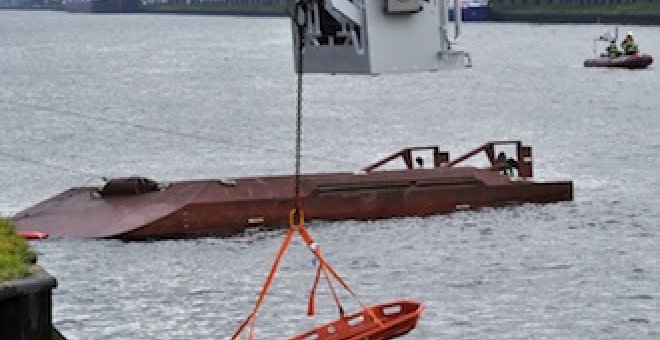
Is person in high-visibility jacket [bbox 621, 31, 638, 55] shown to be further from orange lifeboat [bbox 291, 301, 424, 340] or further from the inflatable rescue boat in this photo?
orange lifeboat [bbox 291, 301, 424, 340]

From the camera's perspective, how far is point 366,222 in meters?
40.9

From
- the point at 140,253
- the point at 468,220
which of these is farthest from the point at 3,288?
the point at 468,220

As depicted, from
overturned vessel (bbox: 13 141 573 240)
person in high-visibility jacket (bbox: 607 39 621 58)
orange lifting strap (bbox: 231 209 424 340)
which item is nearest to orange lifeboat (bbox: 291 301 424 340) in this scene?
orange lifting strap (bbox: 231 209 424 340)

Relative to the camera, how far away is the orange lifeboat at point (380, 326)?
19.1 m

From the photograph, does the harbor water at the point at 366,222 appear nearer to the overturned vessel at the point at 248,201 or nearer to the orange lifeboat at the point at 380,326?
the overturned vessel at the point at 248,201

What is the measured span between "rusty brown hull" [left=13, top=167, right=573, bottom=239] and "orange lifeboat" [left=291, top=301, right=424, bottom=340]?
60.8 feet

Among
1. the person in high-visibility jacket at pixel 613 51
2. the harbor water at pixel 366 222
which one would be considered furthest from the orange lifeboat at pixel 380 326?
the person in high-visibility jacket at pixel 613 51

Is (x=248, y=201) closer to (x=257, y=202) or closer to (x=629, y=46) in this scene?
(x=257, y=202)

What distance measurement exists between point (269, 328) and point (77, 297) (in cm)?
551

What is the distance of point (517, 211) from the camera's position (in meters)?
43.0

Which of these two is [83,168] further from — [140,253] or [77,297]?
[77,297]

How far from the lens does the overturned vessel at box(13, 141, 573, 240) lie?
3888 cm

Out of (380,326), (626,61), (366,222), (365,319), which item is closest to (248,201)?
(366,222)

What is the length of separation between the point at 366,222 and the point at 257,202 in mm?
3372
